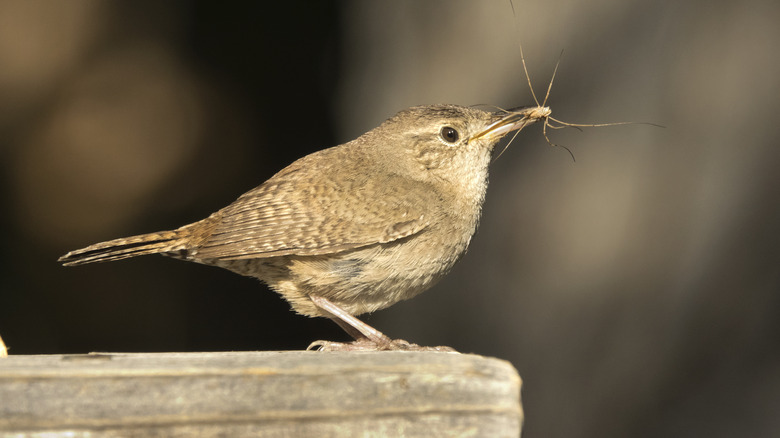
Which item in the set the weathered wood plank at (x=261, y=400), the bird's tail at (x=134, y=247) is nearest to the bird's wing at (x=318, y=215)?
the bird's tail at (x=134, y=247)

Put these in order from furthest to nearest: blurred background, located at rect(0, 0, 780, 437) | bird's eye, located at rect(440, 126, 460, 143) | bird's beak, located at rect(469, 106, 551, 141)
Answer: blurred background, located at rect(0, 0, 780, 437), bird's eye, located at rect(440, 126, 460, 143), bird's beak, located at rect(469, 106, 551, 141)

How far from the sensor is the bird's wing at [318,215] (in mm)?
2936

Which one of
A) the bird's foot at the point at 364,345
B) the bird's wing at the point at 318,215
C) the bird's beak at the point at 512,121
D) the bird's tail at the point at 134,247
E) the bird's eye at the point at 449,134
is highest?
the bird's beak at the point at 512,121

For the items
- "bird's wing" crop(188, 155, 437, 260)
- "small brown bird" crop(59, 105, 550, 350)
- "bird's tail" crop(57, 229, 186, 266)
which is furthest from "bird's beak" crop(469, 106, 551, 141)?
"bird's tail" crop(57, 229, 186, 266)

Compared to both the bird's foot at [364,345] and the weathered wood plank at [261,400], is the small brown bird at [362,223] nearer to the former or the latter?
the bird's foot at [364,345]

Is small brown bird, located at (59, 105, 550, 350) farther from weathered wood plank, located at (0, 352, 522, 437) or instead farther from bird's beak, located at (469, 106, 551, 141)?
weathered wood plank, located at (0, 352, 522, 437)

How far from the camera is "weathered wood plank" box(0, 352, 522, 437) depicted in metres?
1.64

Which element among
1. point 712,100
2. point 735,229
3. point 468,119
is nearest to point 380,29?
point 468,119

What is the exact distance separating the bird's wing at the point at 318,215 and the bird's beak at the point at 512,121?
1.02 ft

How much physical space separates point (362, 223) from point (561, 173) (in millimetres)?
1698

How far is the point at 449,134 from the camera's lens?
10.8ft

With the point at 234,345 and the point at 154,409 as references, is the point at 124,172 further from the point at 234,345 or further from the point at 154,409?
the point at 154,409

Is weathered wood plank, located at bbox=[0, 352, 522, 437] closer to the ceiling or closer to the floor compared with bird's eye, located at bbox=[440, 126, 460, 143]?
closer to the floor

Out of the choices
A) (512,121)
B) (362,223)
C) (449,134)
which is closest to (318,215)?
(362,223)
